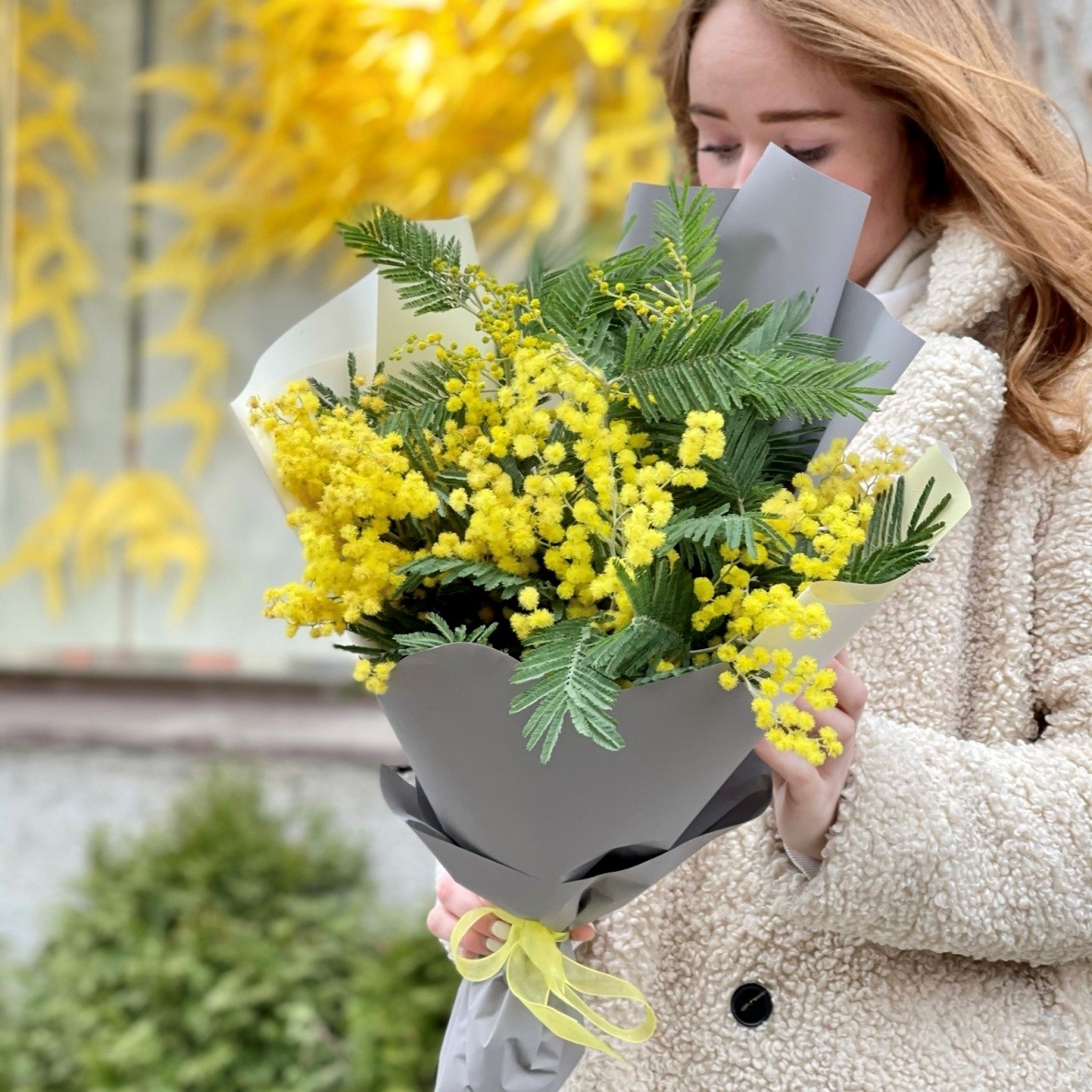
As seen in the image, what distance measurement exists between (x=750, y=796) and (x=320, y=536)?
37cm

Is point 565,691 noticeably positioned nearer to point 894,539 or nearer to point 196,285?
point 894,539

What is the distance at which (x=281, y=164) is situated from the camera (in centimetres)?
324

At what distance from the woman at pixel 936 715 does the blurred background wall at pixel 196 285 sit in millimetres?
1880

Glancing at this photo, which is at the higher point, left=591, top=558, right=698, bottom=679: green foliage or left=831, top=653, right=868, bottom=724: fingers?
left=591, top=558, right=698, bottom=679: green foliage

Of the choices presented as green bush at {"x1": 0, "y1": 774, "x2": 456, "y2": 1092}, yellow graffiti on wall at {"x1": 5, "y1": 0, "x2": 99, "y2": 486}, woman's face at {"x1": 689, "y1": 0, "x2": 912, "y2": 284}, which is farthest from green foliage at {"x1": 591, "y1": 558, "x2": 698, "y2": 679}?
yellow graffiti on wall at {"x1": 5, "y1": 0, "x2": 99, "y2": 486}

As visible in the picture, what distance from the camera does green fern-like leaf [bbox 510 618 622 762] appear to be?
67 centimetres

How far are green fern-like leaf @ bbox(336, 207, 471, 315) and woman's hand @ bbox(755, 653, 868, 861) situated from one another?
1.15ft

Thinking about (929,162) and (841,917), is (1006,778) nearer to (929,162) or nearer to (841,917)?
(841,917)

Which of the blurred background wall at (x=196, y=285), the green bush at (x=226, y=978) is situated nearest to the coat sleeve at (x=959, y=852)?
the green bush at (x=226, y=978)

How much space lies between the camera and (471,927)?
3.24ft

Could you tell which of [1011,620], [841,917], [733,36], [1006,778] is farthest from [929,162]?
[841,917]

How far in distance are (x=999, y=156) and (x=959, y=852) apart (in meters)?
0.56

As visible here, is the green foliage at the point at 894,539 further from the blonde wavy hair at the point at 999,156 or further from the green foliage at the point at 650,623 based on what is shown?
the blonde wavy hair at the point at 999,156

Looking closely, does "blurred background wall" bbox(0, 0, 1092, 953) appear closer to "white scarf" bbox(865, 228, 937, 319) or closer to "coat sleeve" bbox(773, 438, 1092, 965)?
"white scarf" bbox(865, 228, 937, 319)
